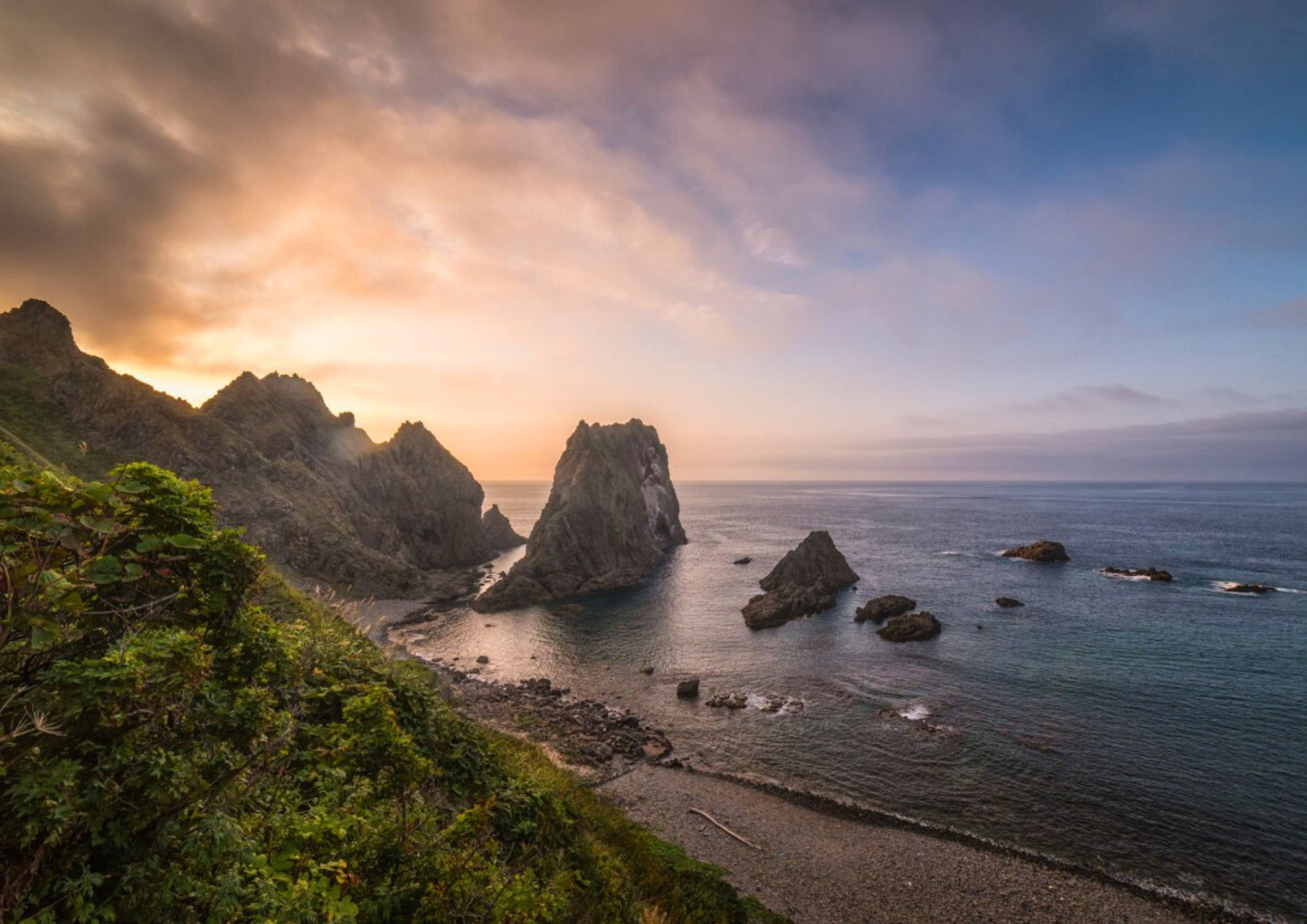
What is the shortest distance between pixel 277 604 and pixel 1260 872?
175 ft

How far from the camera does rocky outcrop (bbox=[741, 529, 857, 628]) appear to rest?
67.6 metres

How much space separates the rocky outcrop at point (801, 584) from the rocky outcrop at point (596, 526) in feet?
91.5

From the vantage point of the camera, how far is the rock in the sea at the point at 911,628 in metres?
57.3

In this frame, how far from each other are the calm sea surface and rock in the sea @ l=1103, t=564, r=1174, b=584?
2106mm

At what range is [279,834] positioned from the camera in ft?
25.9

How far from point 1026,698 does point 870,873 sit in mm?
26072

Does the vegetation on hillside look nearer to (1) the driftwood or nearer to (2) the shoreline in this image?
(2) the shoreline

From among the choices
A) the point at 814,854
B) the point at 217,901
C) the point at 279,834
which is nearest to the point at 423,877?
the point at 279,834

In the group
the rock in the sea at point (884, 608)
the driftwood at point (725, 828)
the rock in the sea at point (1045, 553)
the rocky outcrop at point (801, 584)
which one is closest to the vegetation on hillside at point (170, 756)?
the driftwood at point (725, 828)

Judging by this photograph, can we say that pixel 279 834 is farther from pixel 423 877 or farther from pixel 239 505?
pixel 239 505

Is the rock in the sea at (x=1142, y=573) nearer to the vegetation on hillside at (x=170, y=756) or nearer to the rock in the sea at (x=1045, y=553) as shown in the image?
the rock in the sea at (x=1045, y=553)

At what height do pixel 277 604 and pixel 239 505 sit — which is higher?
pixel 239 505

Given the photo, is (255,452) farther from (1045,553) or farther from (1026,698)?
(1045,553)

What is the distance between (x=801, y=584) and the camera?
77812 mm
